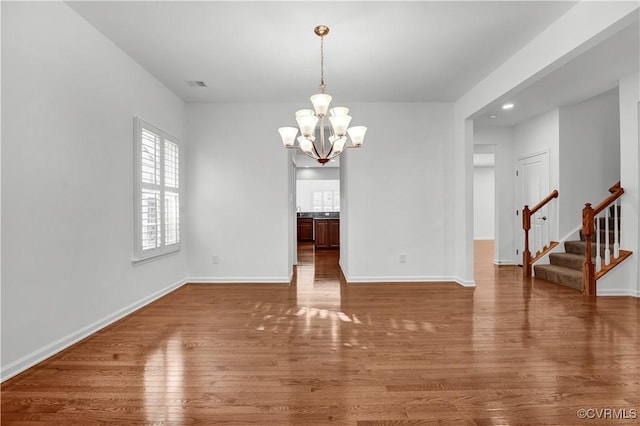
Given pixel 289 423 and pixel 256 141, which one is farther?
pixel 256 141

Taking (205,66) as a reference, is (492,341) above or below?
below

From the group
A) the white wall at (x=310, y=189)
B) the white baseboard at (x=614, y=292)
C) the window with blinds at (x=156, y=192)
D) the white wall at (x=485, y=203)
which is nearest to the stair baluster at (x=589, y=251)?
the white baseboard at (x=614, y=292)

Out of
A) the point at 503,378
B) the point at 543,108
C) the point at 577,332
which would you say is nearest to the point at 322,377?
the point at 503,378

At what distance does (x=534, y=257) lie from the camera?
5.78 meters

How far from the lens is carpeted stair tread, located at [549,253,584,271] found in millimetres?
4820

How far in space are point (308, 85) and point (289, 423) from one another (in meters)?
3.83

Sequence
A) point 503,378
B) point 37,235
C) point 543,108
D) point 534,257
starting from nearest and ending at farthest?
point 503,378 → point 37,235 → point 543,108 → point 534,257

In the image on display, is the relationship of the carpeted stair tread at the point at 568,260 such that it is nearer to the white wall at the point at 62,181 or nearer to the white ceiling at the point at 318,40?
the white ceiling at the point at 318,40

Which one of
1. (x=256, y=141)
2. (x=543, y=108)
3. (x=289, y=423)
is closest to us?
(x=289, y=423)

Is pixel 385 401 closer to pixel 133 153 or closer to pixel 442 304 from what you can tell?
pixel 442 304

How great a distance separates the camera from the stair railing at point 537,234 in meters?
5.53

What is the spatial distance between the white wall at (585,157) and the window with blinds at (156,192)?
20.4ft

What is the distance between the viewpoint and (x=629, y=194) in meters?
4.16

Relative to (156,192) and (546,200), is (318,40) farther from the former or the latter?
(546,200)
